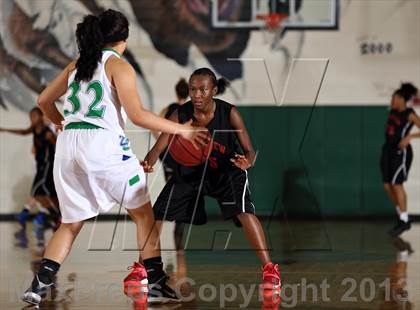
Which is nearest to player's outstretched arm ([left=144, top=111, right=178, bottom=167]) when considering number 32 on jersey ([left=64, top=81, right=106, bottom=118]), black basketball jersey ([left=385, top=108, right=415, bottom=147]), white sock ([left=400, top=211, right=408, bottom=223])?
number 32 on jersey ([left=64, top=81, right=106, bottom=118])

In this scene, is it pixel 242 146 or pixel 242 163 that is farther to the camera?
pixel 242 146

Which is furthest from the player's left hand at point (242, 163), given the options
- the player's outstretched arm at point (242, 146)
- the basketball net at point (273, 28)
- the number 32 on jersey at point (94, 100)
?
the basketball net at point (273, 28)

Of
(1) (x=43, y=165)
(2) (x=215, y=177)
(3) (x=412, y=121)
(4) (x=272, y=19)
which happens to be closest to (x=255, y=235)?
(2) (x=215, y=177)

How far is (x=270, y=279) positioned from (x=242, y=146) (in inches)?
35.4

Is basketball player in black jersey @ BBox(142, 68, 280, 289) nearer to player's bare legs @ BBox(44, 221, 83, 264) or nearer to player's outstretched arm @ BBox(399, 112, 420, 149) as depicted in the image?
player's bare legs @ BBox(44, 221, 83, 264)

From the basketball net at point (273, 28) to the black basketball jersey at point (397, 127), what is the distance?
2.22 m

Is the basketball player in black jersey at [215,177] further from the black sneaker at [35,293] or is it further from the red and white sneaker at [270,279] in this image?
the black sneaker at [35,293]

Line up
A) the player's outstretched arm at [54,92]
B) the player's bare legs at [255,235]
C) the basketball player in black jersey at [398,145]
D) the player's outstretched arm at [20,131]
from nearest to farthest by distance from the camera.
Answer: the player's outstretched arm at [54,92] < the player's bare legs at [255,235] < the basketball player in black jersey at [398,145] < the player's outstretched arm at [20,131]

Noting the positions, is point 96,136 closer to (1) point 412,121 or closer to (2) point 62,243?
(2) point 62,243

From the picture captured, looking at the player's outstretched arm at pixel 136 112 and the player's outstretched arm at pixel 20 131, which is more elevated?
the player's outstretched arm at pixel 136 112

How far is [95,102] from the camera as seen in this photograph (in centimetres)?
539

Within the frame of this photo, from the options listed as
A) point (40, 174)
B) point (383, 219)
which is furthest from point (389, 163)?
point (40, 174)

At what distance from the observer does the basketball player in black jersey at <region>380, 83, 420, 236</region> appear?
11367 millimetres

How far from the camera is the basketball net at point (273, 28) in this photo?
42.2ft
